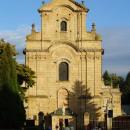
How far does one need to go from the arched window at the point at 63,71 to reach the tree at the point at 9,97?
21466mm

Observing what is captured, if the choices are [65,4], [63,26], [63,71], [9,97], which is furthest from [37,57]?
[9,97]

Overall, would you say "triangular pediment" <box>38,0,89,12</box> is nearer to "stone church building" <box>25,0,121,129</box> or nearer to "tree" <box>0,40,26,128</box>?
"stone church building" <box>25,0,121,129</box>

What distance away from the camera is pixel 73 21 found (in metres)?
76.9

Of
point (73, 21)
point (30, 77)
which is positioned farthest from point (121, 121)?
point (73, 21)

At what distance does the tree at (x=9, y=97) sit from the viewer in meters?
53.0

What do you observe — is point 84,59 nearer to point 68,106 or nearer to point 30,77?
point 68,106

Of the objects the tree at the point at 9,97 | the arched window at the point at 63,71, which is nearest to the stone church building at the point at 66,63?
the arched window at the point at 63,71

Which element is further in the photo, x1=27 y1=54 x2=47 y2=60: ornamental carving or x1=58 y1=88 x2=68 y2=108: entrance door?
x1=58 y1=88 x2=68 y2=108: entrance door

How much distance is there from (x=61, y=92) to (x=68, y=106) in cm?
200

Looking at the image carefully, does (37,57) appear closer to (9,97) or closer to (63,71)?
(63,71)

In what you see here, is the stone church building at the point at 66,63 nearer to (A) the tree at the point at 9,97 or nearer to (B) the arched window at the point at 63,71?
(B) the arched window at the point at 63,71

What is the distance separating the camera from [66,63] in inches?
2997

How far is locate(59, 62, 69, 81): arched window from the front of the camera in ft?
250

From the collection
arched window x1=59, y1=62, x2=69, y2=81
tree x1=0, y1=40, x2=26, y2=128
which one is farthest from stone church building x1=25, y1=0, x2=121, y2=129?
tree x1=0, y1=40, x2=26, y2=128
